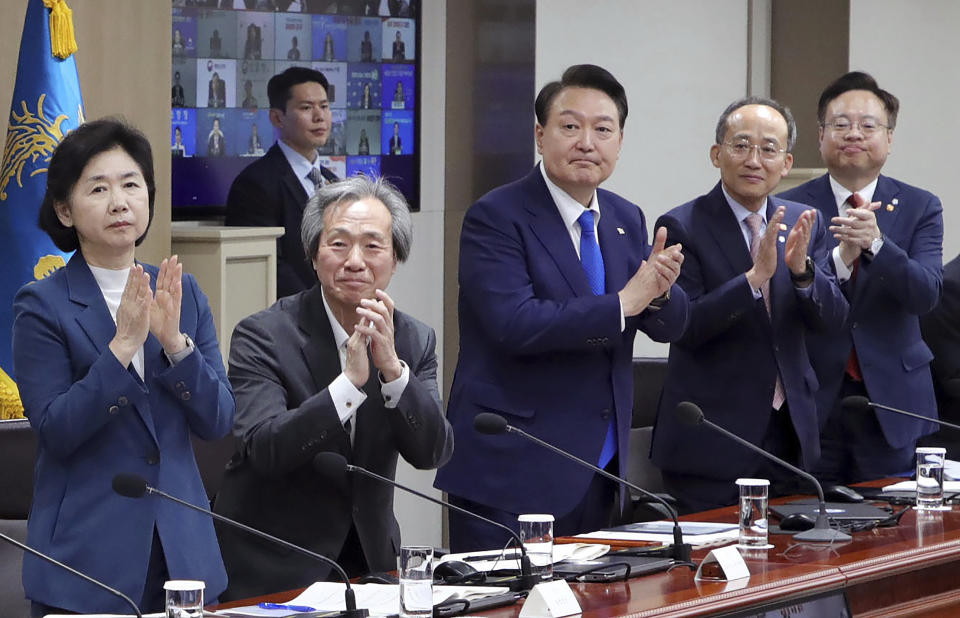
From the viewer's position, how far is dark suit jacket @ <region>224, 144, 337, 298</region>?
208 inches

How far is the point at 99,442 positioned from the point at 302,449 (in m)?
0.38

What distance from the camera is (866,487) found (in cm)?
377

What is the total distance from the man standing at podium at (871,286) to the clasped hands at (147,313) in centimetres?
181

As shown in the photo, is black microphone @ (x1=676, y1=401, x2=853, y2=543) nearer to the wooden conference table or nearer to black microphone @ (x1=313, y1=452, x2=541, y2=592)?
the wooden conference table

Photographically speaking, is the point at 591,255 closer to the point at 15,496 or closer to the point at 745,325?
the point at 745,325

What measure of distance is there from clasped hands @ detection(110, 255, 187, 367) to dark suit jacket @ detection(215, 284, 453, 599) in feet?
0.91

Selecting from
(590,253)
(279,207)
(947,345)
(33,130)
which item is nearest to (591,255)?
(590,253)

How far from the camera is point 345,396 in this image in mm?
2910

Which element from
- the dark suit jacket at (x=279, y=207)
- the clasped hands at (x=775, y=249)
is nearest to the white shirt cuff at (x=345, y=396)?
the clasped hands at (x=775, y=249)

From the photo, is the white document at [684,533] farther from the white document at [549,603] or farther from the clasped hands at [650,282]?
the white document at [549,603]

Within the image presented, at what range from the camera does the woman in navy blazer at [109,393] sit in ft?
8.61

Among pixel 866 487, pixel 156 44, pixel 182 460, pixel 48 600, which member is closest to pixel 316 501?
pixel 182 460

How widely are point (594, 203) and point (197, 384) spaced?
1.24 meters

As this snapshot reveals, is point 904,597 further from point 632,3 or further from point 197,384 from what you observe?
point 632,3
